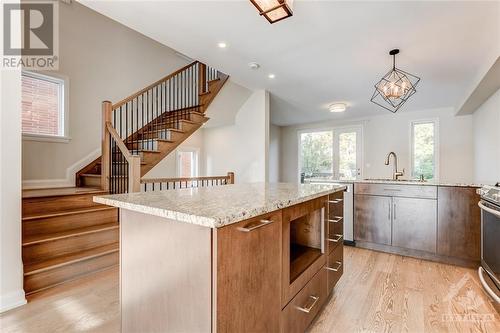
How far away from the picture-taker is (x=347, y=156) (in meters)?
6.69

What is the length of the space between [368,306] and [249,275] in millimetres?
1505

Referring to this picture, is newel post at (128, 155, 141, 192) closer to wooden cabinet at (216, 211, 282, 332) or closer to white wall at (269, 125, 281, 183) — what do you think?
wooden cabinet at (216, 211, 282, 332)

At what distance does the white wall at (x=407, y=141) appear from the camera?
527 cm

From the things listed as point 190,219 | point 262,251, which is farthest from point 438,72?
point 190,219

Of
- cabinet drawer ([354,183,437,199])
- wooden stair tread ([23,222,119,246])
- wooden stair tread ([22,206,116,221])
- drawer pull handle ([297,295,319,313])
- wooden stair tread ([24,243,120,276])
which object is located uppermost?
cabinet drawer ([354,183,437,199])

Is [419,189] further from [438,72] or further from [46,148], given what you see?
[46,148]

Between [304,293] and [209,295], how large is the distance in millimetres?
799

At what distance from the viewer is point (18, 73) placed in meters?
1.97

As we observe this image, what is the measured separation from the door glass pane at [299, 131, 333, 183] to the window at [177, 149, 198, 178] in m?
3.09

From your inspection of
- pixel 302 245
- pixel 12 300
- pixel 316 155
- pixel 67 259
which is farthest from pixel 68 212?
pixel 316 155

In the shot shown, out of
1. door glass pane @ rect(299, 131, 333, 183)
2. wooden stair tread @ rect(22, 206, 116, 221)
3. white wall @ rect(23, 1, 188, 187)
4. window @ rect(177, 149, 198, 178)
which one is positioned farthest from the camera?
door glass pane @ rect(299, 131, 333, 183)

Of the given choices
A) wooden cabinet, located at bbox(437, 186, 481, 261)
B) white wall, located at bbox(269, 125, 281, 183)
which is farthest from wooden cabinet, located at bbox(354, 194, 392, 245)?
white wall, located at bbox(269, 125, 281, 183)

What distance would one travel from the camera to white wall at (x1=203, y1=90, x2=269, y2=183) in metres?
4.83

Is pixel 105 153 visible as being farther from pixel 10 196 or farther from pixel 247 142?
pixel 247 142
